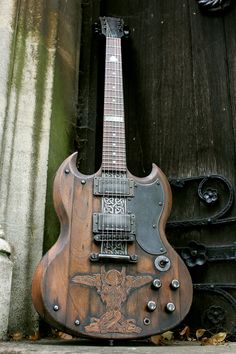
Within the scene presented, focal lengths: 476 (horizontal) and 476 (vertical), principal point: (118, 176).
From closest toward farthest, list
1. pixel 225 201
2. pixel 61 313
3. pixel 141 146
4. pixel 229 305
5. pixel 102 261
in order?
1. pixel 61 313
2. pixel 102 261
3. pixel 229 305
4. pixel 225 201
5. pixel 141 146

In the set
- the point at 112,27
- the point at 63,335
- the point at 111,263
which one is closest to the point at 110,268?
the point at 111,263

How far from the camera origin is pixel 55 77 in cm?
244

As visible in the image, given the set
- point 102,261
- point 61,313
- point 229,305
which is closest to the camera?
point 61,313

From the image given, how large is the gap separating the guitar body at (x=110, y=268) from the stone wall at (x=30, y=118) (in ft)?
1.12

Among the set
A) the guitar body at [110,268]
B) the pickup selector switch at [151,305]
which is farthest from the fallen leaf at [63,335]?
the pickup selector switch at [151,305]

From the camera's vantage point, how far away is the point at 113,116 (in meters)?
2.12

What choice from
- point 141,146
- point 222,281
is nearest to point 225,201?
point 222,281

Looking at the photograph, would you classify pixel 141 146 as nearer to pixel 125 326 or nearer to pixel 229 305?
pixel 229 305

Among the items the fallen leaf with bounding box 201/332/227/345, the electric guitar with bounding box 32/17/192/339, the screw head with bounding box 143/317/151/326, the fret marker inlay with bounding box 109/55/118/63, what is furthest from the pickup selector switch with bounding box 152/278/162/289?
the fret marker inlay with bounding box 109/55/118/63

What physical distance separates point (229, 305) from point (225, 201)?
1.50 feet

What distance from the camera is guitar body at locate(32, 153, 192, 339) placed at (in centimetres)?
163

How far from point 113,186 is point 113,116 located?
395 millimetres

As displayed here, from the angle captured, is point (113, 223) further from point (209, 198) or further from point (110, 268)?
point (209, 198)

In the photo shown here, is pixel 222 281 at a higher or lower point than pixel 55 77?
lower
